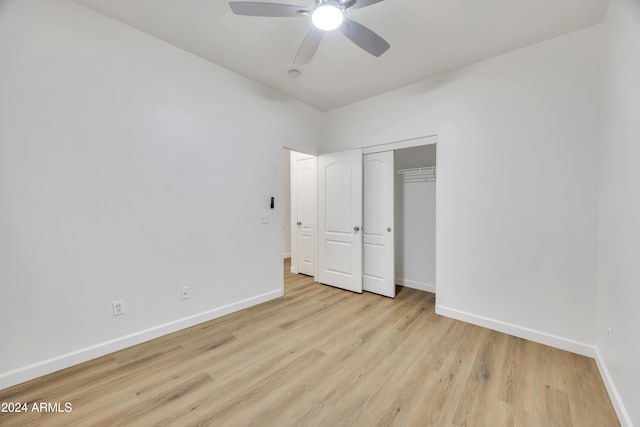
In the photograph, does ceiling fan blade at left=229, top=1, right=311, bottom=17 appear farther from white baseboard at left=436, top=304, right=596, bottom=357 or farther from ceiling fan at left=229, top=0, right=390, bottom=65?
white baseboard at left=436, top=304, right=596, bottom=357

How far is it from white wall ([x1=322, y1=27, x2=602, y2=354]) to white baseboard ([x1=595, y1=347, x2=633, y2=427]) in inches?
9.8

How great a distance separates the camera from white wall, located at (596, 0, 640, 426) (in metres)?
1.38

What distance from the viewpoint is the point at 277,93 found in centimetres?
341

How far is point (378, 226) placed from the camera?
3.58 m

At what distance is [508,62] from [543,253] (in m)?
1.86

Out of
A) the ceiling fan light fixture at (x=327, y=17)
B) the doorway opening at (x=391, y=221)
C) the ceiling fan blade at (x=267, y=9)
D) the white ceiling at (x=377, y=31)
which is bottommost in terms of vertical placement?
the doorway opening at (x=391, y=221)

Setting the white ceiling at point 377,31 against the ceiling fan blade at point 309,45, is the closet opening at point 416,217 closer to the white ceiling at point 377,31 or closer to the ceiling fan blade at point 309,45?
the white ceiling at point 377,31

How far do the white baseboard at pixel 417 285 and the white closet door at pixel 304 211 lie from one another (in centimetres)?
141

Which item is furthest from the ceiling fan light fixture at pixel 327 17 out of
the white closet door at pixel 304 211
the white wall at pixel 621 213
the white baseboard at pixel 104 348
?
the white baseboard at pixel 104 348

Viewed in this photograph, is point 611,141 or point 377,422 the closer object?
point 377,422

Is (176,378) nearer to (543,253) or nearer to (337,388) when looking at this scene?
(337,388)

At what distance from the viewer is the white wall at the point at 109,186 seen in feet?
5.88

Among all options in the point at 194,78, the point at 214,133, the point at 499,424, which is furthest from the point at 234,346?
the point at 194,78

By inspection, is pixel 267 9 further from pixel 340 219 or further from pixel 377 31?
pixel 340 219
